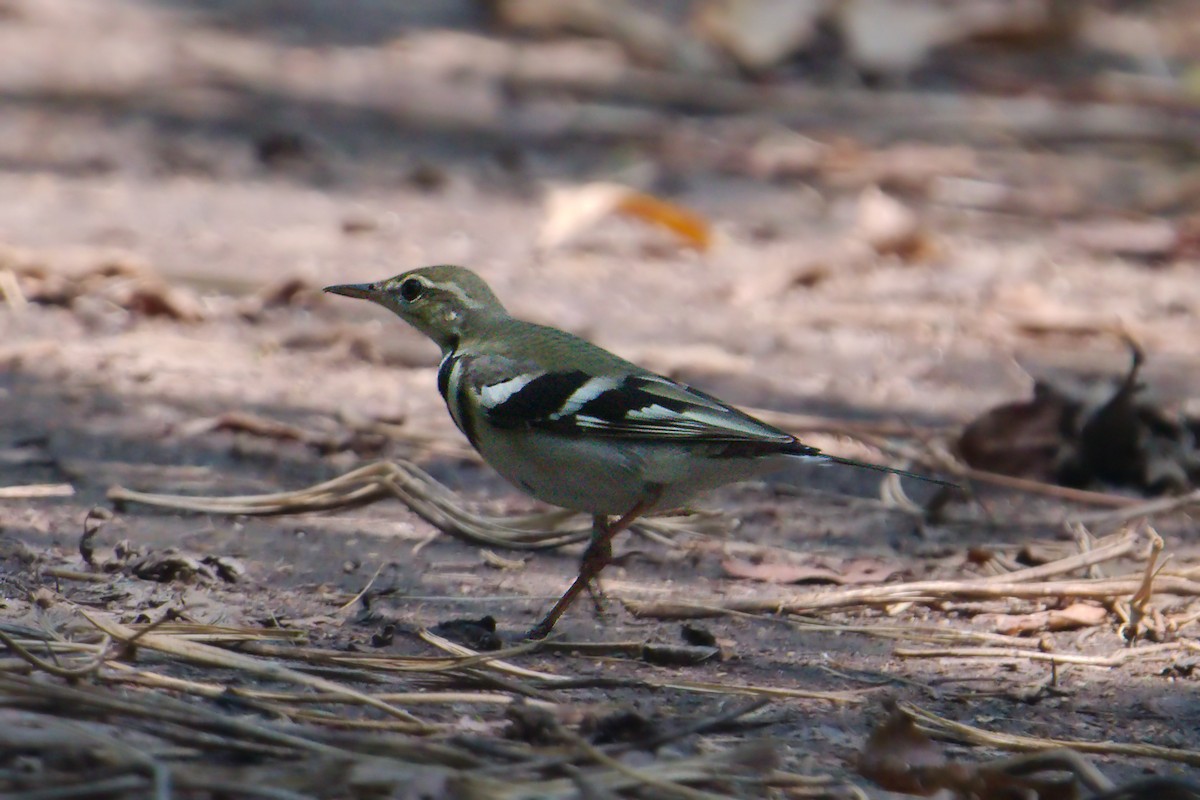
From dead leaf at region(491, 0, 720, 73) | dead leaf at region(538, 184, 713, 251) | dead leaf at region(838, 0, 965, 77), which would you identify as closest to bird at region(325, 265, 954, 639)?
dead leaf at region(538, 184, 713, 251)

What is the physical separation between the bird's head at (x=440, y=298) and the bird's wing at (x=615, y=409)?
621mm

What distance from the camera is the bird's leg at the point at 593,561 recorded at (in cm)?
410

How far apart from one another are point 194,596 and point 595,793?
5.30 feet

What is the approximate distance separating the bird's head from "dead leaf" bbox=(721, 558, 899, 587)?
1102mm

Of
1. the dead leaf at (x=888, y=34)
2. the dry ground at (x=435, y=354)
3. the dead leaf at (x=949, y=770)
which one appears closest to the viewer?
the dead leaf at (x=949, y=770)

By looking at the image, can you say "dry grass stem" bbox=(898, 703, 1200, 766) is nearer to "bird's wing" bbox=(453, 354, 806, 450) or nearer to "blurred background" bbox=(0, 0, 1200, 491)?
"bird's wing" bbox=(453, 354, 806, 450)

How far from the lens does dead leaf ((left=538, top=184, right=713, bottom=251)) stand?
830 cm

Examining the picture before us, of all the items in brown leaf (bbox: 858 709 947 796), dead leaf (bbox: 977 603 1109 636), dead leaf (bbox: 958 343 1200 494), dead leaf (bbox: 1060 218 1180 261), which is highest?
dead leaf (bbox: 1060 218 1180 261)

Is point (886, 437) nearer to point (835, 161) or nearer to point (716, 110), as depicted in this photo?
point (835, 161)

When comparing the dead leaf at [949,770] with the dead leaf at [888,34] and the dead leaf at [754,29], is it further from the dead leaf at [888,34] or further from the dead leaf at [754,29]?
the dead leaf at [888,34]

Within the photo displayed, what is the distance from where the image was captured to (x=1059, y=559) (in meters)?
4.79

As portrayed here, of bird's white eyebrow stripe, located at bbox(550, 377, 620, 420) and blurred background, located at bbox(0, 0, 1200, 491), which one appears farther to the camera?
blurred background, located at bbox(0, 0, 1200, 491)

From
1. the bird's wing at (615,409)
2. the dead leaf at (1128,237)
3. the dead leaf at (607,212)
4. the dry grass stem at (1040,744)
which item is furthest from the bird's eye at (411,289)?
the dead leaf at (1128,237)

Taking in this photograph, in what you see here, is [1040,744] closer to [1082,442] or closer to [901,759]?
[901,759]
